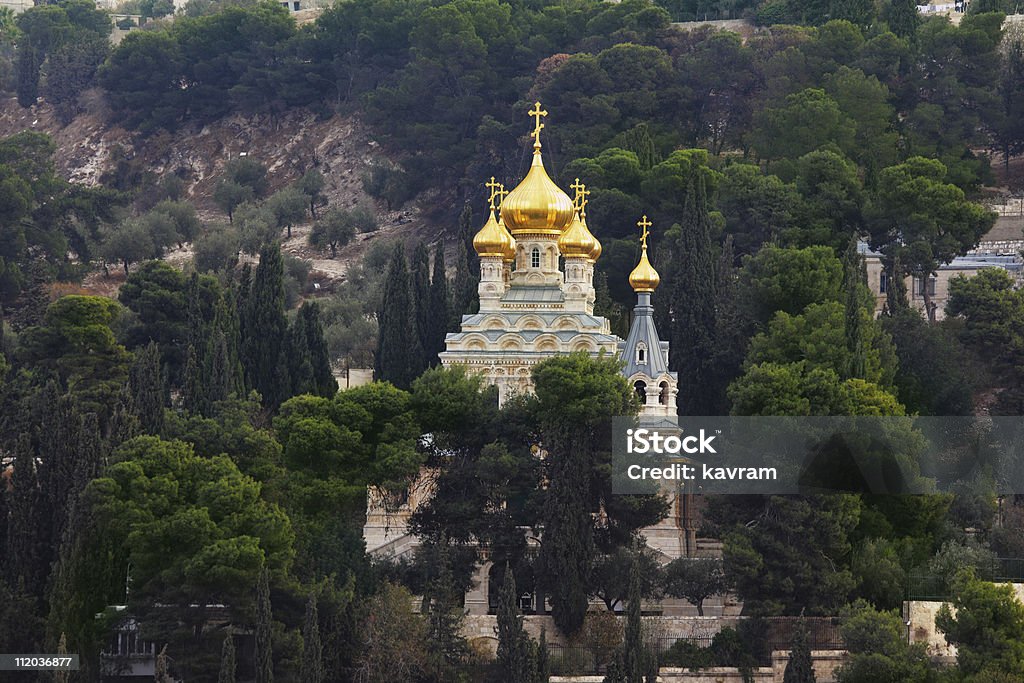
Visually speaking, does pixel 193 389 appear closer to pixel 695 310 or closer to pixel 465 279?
pixel 465 279

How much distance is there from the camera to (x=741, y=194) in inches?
2662

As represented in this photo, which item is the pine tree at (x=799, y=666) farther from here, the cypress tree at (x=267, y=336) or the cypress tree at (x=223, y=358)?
the cypress tree at (x=267, y=336)

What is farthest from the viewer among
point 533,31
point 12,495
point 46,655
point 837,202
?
point 533,31

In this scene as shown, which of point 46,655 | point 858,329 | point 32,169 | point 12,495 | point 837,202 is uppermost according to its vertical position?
point 32,169

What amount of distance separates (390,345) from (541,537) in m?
13.0

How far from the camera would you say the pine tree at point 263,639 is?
46.0 metres

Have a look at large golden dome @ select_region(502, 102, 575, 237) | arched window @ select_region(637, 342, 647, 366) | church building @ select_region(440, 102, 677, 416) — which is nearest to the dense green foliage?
church building @ select_region(440, 102, 677, 416)

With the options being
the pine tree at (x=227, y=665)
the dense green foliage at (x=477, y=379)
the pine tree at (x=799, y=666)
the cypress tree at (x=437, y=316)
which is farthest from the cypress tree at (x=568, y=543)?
the cypress tree at (x=437, y=316)

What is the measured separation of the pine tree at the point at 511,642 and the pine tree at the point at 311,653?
10.4 ft

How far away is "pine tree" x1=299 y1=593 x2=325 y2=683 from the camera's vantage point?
45.8 metres

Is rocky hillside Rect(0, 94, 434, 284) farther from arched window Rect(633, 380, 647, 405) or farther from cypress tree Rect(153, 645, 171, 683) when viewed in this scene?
cypress tree Rect(153, 645, 171, 683)

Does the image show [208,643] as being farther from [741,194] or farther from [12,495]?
[741,194]

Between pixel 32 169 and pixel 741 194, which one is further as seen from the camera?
pixel 32 169

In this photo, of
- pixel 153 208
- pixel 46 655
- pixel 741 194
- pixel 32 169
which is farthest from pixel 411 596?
pixel 153 208
